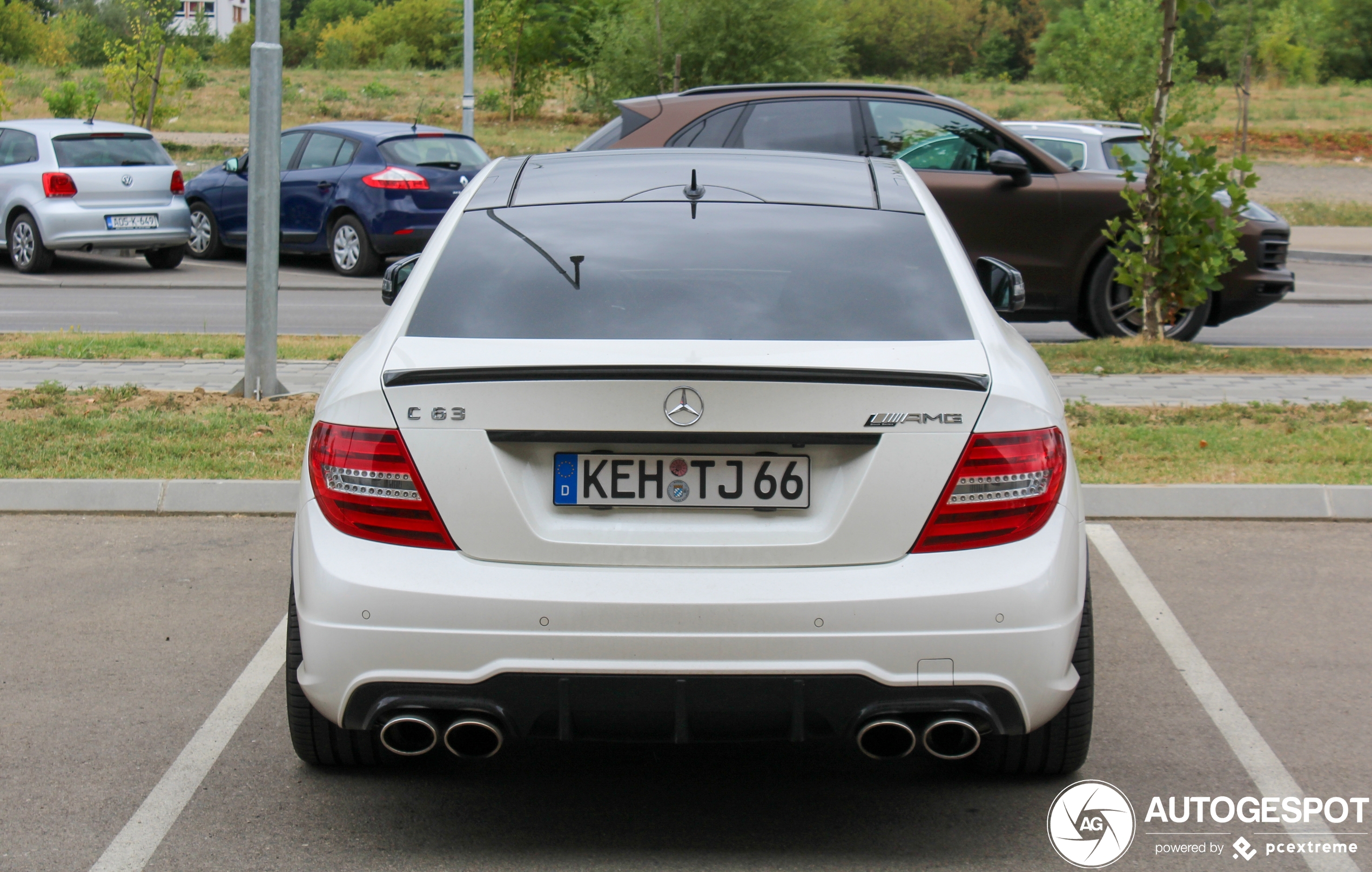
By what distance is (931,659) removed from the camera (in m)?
3.10

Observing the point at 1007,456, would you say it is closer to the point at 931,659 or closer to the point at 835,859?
the point at 931,659

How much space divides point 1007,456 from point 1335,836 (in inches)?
49.1

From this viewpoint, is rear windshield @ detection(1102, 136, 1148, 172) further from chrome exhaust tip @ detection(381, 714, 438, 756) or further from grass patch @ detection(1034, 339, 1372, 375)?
chrome exhaust tip @ detection(381, 714, 438, 756)

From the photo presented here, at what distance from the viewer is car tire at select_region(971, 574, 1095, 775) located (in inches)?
138

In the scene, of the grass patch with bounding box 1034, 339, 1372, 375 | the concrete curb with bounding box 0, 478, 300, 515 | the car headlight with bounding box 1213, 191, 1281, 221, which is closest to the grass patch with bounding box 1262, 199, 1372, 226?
the car headlight with bounding box 1213, 191, 1281, 221

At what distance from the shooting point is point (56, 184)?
16938mm

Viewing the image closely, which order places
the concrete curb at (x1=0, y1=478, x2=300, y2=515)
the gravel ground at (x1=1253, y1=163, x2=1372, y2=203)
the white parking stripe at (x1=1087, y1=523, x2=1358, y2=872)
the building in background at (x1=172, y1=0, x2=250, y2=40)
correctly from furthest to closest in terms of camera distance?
the building in background at (x1=172, y1=0, x2=250, y2=40) → the gravel ground at (x1=1253, y1=163, x2=1372, y2=203) → the concrete curb at (x1=0, y1=478, x2=300, y2=515) → the white parking stripe at (x1=1087, y1=523, x2=1358, y2=872)

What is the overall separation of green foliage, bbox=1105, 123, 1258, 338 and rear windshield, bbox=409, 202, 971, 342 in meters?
6.76

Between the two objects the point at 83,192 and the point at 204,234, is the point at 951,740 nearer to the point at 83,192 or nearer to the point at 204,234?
the point at 83,192

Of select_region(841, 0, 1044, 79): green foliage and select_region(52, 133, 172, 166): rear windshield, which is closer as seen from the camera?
select_region(52, 133, 172, 166): rear windshield

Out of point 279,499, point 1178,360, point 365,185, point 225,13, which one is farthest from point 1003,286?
point 225,13

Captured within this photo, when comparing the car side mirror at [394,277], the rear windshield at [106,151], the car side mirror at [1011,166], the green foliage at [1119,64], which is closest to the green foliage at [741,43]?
the green foliage at [1119,64]

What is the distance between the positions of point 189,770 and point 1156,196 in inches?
325

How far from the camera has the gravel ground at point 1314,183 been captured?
34281mm
